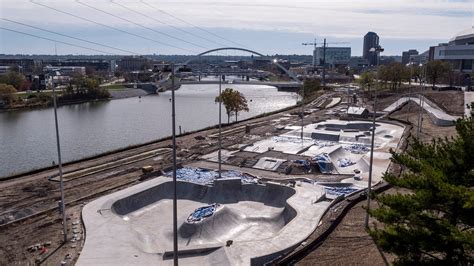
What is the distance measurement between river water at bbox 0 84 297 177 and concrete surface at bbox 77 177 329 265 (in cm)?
1645

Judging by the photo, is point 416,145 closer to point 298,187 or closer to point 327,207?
point 327,207

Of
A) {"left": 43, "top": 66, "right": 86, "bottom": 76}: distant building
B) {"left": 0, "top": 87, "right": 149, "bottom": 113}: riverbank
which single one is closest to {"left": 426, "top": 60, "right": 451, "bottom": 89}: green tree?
{"left": 43, "top": 66, "right": 86, "bottom": 76}: distant building

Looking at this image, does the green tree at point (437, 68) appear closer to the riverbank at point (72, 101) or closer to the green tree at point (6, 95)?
the riverbank at point (72, 101)

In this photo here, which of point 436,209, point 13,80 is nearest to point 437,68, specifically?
point 436,209

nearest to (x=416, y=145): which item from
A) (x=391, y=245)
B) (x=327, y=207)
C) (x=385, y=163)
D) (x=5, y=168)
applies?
(x=391, y=245)

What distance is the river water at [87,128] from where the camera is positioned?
136 ft

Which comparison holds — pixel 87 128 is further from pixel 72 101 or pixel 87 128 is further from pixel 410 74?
pixel 410 74

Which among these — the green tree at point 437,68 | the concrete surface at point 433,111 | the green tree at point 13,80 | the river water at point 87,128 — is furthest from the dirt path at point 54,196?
the green tree at point 13,80

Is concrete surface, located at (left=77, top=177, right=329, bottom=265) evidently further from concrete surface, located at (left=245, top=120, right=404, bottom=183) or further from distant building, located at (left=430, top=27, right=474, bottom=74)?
distant building, located at (left=430, top=27, right=474, bottom=74)

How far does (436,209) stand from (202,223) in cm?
1231

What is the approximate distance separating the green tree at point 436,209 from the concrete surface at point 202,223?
263 inches

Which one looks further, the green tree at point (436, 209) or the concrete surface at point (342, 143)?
the concrete surface at point (342, 143)

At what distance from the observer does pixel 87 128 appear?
57.9m

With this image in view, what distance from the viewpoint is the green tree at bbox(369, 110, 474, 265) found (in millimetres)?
10672
